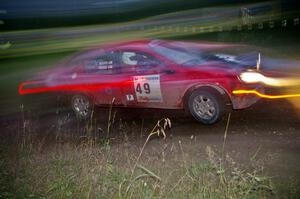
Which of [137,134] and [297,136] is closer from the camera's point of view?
[297,136]

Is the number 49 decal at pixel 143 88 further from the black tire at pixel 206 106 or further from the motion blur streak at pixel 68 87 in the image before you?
the black tire at pixel 206 106

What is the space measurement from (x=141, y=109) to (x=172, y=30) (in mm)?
1953

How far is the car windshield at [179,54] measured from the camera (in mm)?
6562

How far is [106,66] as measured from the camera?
23.6 ft

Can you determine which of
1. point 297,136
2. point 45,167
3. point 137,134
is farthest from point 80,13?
point 297,136

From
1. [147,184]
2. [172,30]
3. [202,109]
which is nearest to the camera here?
[147,184]

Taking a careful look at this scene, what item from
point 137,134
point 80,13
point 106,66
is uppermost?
point 80,13

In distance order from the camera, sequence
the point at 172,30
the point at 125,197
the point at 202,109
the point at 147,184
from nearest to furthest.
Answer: the point at 125,197, the point at 147,184, the point at 202,109, the point at 172,30

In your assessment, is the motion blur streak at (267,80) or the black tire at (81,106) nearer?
the motion blur streak at (267,80)

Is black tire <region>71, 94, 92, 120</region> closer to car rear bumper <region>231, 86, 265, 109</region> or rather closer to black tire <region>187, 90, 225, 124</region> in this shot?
black tire <region>187, 90, 225, 124</region>

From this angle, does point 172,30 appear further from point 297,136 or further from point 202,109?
point 297,136

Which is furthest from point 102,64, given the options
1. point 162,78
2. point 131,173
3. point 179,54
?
point 131,173

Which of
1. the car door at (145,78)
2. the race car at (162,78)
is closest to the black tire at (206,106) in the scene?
the race car at (162,78)

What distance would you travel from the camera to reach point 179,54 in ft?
22.4
